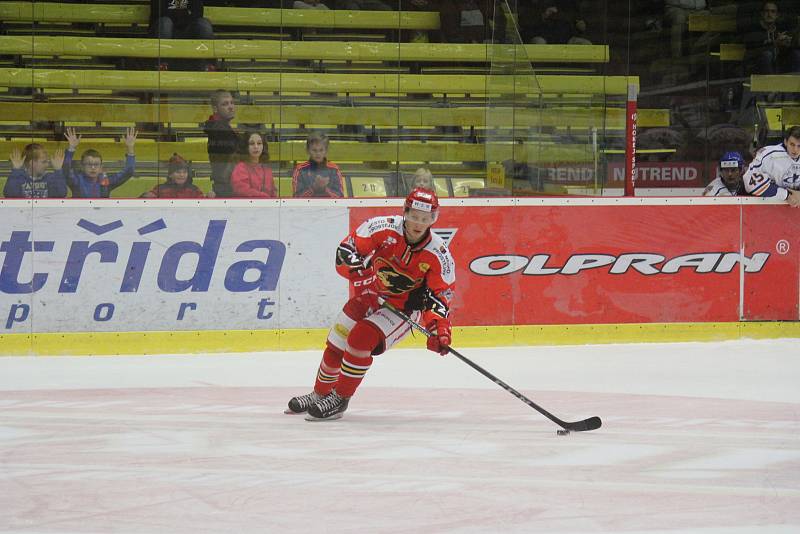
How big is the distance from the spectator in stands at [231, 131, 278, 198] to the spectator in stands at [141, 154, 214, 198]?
201 mm

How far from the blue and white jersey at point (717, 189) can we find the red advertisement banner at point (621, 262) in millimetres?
242

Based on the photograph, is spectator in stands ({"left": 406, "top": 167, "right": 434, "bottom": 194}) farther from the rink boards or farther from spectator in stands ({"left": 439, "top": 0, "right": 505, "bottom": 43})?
spectator in stands ({"left": 439, "top": 0, "right": 505, "bottom": 43})

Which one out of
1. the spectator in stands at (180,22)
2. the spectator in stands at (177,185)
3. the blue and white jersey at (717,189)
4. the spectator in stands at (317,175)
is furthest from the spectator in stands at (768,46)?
the spectator in stands at (177,185)

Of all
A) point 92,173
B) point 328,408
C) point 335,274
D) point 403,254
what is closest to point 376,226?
point 403,254

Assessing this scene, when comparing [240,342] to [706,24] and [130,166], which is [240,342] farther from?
[706,24]

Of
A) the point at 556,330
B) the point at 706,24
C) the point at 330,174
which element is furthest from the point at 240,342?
the point at 706,24

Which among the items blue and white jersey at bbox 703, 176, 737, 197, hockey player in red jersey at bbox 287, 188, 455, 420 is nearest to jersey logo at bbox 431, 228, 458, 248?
blue and white jersey at bbox 703, 176, 737, 197

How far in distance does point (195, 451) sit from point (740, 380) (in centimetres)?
336

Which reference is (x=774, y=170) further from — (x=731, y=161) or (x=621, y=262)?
(x=621, y=262)

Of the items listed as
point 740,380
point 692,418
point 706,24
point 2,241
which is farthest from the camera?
point 706,24

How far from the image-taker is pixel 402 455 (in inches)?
181

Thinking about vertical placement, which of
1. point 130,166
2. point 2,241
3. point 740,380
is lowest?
point 740,380

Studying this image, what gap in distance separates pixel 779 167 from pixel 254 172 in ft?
12.3

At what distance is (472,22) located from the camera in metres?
8.35
